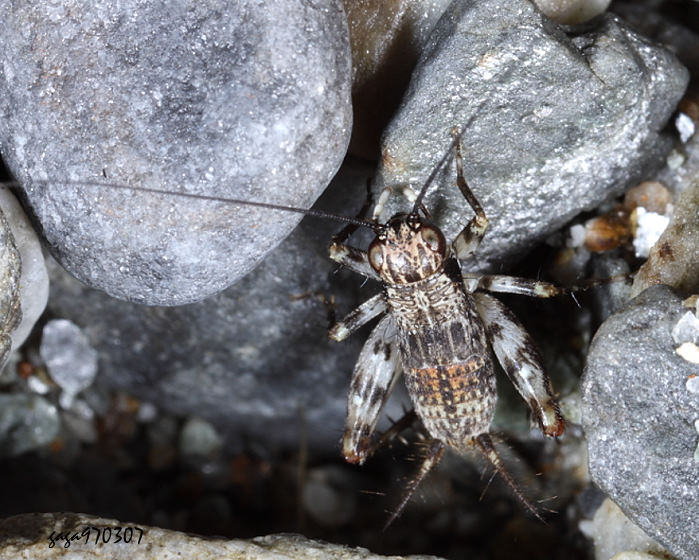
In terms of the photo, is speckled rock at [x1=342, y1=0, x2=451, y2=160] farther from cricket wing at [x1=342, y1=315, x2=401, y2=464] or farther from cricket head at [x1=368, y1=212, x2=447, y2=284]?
cricket wing at [x1=342, y1=315, x2=401, y2=464]

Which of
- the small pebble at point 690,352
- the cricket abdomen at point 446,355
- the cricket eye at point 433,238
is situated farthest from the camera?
the cricket abdomen at point 446,355

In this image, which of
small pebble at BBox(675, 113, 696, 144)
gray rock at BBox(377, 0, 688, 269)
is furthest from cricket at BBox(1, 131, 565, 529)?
small pebble at BBox(675, 113, 696, 144)

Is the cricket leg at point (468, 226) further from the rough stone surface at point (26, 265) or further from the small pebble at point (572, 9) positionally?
the rough stone surface at point (26, 265)

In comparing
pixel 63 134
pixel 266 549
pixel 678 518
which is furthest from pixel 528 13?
pixel 266 549

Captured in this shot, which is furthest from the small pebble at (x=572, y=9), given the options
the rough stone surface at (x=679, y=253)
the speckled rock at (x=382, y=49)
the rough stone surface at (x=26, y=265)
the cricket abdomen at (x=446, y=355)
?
the rough stone surface at (x=26, y=265)

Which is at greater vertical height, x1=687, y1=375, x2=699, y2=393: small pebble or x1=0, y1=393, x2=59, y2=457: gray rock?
x1=687, y1=375, x2=699, y2=393: small pebble

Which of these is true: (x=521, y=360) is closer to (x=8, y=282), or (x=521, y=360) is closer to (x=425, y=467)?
(x=425, y=467)
